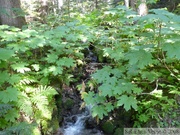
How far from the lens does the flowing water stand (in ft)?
14.9

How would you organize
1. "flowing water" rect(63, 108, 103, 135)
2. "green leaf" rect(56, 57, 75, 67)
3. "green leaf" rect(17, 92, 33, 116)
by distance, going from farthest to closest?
"flowing water" rect(63, 108, 103, 135) → "green leaf" rect(56, 57, 75, 67) → "green leaf" rect(17, 92, 33, 116)

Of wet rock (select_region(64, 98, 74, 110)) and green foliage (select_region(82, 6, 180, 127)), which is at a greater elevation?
green foliage (select_region(82, 6, 180, 127))

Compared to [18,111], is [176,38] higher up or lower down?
higher up

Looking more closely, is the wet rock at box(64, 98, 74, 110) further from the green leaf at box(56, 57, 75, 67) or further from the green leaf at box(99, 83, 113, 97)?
the green leaf at box(99, 83, 113, 97)

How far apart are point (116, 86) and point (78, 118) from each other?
2149mm

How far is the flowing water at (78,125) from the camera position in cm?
455

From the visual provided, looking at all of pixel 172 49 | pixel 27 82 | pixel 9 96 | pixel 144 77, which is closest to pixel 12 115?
pixel 9 96

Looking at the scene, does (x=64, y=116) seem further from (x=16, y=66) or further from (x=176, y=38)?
(x=176, y=38)

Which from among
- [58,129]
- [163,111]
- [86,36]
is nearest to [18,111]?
[58,129]

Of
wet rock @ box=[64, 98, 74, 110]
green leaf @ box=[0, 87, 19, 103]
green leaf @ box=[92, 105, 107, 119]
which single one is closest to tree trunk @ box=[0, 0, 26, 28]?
wet rock @ box=[64, 98, 74, 110]

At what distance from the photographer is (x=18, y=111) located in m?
3.51

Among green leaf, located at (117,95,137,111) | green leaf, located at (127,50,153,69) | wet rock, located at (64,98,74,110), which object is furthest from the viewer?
wet rock, located at (64,98,74,110)

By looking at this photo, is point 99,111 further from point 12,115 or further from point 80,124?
point 80,124

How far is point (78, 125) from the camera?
15.7 ft
